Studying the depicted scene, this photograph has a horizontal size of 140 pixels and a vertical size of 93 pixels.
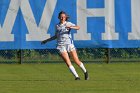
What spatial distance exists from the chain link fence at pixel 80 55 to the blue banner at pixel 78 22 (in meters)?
0.59

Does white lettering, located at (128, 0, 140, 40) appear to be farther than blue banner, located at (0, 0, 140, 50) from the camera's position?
No

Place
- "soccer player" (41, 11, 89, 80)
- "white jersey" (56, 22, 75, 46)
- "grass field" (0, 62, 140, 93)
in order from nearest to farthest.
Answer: "grass field" (0, 62, 140, 93) → "soccer player" (41, 11, 89, 80) → "white jersey" (56, 22, 75, 46)

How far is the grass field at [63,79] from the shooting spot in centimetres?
1262

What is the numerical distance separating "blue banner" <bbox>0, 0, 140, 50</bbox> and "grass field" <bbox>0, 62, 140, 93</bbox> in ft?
2.73

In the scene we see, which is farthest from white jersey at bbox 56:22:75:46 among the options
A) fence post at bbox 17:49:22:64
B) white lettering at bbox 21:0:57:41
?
fence post at bbox 17:49:22:64

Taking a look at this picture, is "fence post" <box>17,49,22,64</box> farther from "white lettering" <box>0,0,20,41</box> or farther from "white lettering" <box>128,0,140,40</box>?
"white lettering" <box>128,0,140,40</box>

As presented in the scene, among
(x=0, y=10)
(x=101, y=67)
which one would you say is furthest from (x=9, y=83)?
(x=0, y=10)

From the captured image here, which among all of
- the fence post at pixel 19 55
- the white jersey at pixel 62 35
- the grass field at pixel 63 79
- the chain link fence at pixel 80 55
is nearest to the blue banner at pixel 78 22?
the fence post at pixel 19 55

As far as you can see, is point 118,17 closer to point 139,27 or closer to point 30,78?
point 139,27

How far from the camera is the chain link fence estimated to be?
73.0ft

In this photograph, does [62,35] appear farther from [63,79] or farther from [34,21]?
[34,21]

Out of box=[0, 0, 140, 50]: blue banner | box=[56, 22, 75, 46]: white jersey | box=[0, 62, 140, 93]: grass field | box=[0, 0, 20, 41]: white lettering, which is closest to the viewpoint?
box=[0, 62, 140, 93]: grass field

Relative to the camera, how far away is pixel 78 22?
2169 centimetres

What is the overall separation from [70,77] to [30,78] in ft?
3.65
